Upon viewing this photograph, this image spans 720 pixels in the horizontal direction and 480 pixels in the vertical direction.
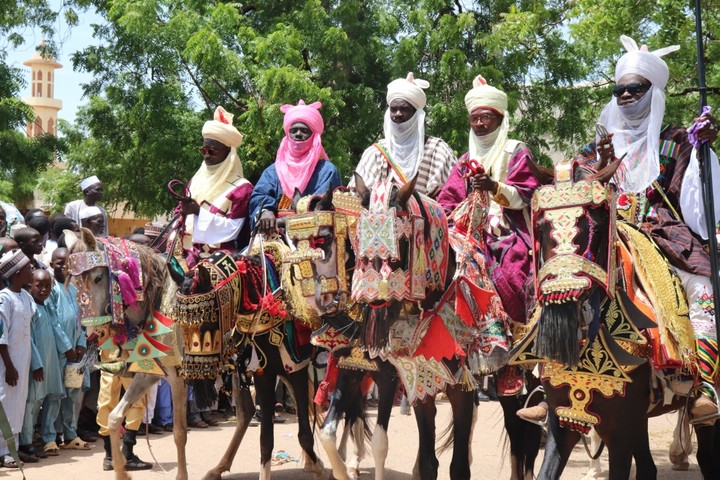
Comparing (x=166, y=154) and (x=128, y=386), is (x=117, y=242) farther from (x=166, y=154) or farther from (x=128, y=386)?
(x=166, y=154)

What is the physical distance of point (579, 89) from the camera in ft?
56.7

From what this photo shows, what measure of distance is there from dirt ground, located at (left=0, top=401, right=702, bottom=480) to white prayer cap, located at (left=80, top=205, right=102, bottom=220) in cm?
318

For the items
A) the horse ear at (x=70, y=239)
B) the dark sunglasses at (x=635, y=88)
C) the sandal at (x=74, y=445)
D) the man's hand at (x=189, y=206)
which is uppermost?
the dark sunglasses at (x=635, y=88)

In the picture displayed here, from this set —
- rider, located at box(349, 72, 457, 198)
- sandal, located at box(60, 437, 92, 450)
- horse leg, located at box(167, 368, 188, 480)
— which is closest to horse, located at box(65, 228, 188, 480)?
horse leg, located at box(167, 368, 188, 480)

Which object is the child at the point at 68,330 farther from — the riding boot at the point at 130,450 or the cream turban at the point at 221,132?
the cream turban at the point at 221,132

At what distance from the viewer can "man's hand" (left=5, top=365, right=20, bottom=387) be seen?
31.8ft

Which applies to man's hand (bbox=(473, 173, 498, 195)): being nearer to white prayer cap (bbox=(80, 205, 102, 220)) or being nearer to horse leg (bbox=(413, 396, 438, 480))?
horse leg (bbox=(413, 396, 438, 480))

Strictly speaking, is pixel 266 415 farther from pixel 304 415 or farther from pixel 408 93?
pixel 408 93

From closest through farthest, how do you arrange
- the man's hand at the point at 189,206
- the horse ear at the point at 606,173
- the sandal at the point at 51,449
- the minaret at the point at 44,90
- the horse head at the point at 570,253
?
the horse head at the point at 570,253 < the horse ear at the point at 606,173 < the man's hand at the point at 189,206 < the sandal at the point at 51,449 < the minaret at the point at 44,90

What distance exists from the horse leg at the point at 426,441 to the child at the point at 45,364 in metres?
5.15

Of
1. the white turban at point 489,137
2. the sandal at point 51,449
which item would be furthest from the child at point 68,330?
the white turban at point 489,137

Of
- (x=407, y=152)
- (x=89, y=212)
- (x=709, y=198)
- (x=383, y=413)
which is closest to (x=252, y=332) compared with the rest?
(x=383, y=413)

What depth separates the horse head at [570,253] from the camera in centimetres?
532

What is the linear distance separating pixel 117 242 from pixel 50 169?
80.5 feet
